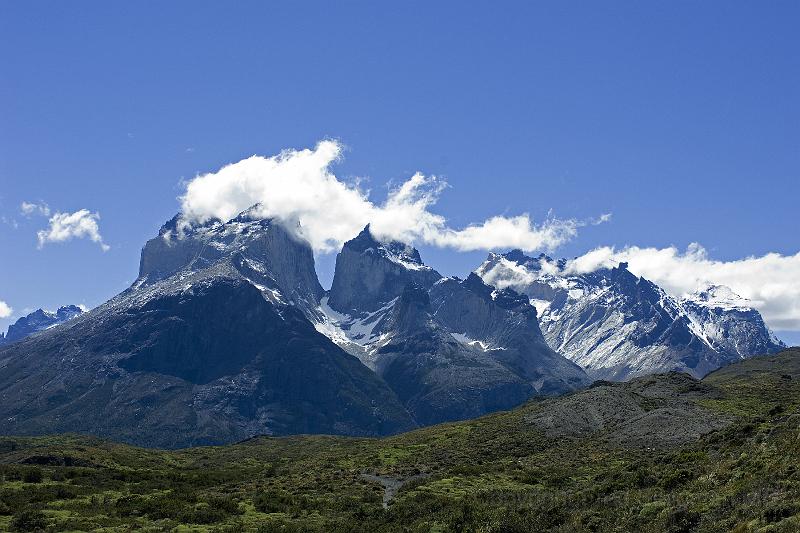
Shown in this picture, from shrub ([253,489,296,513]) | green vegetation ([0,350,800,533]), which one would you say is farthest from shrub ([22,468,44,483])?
shrub ([253,489,296,513])

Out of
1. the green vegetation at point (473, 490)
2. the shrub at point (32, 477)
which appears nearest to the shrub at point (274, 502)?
the green vegetation at point (473, 490)

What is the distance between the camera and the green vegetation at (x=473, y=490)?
4619cm

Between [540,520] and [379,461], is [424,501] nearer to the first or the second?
[540,520]

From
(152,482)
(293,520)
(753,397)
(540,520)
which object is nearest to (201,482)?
(152,482)

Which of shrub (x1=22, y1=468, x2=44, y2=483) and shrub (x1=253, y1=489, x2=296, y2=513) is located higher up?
shrub (x1=22, y1=468, x2=44, y2=483)

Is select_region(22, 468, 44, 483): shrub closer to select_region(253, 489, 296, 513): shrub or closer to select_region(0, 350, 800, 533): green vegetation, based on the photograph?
select_region(0, 350, 800, 533): green vegetation

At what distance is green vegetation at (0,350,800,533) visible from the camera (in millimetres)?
46188

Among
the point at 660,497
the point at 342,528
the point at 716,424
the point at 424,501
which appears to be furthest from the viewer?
the point at 716,424

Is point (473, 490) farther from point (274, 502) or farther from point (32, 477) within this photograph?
point (32, 477)

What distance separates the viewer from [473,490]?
79625mm

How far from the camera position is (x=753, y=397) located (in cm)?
15450

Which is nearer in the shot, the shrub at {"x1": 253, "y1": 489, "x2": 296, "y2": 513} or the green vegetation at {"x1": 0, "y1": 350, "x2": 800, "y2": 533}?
the green vegetation at {"x1": 0, "y1": 350, "x2": 800, "y2": 533}

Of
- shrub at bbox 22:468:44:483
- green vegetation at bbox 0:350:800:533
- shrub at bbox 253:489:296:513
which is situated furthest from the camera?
shrub at bbox 22:468:44:483

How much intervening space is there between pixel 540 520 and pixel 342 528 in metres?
16.5
